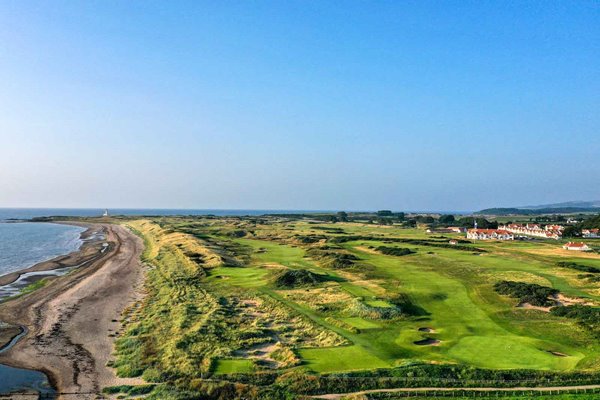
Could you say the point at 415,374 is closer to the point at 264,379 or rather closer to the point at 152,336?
the point at 264,379

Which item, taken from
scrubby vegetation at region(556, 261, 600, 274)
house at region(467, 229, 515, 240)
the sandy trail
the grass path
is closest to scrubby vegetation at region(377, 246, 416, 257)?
scrubby vegetation at region(556, 261, 600, 274)

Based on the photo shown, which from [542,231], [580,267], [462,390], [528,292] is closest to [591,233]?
[542,231]

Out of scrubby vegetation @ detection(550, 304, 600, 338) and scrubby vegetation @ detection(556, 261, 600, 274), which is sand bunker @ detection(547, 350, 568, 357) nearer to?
scrubby vegetation @ detection(550, 304, 600, 338)

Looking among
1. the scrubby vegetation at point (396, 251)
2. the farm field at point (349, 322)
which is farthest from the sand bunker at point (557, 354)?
the scrubby vegetation at point (396, 251)

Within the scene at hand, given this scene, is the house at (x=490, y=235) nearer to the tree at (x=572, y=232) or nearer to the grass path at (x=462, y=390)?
the tree at (x=572, y=232)

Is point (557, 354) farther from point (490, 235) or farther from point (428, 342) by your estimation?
point (490, 235)

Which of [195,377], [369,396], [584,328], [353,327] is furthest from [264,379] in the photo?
[584,328]
